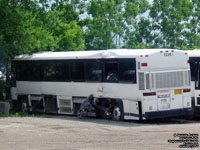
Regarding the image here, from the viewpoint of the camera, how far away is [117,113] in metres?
23.2

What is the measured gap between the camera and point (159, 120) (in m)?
24.3

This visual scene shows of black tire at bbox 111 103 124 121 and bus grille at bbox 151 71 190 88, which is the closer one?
bus grille at bbox 151 71 190 88

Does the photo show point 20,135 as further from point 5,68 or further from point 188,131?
point 5,68

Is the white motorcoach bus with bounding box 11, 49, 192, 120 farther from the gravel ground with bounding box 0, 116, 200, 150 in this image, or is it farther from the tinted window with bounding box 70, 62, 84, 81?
the gravel ground with bounding box 0, 116, 200, 150

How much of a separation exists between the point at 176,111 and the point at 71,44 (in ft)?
59.3

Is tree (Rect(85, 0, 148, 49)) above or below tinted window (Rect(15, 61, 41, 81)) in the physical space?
above

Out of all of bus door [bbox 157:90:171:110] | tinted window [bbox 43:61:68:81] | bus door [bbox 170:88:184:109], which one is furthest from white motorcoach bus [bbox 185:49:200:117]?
tinted window [bbox 43:61:68:81]

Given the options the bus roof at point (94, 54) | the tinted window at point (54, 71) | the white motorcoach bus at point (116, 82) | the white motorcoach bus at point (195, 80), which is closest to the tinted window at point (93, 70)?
the white motorcoach bus at point (116, 82)

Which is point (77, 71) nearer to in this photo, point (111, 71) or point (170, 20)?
point (111, 71)

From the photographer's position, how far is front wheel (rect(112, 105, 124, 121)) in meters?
23.1

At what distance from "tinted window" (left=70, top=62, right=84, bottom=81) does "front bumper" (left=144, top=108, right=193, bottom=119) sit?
456 cm

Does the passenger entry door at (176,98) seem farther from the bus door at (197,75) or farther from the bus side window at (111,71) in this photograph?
the bus side window at (111,71)

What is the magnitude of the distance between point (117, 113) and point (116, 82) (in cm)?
123

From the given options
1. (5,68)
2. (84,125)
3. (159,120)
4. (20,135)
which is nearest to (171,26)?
(5,68)
